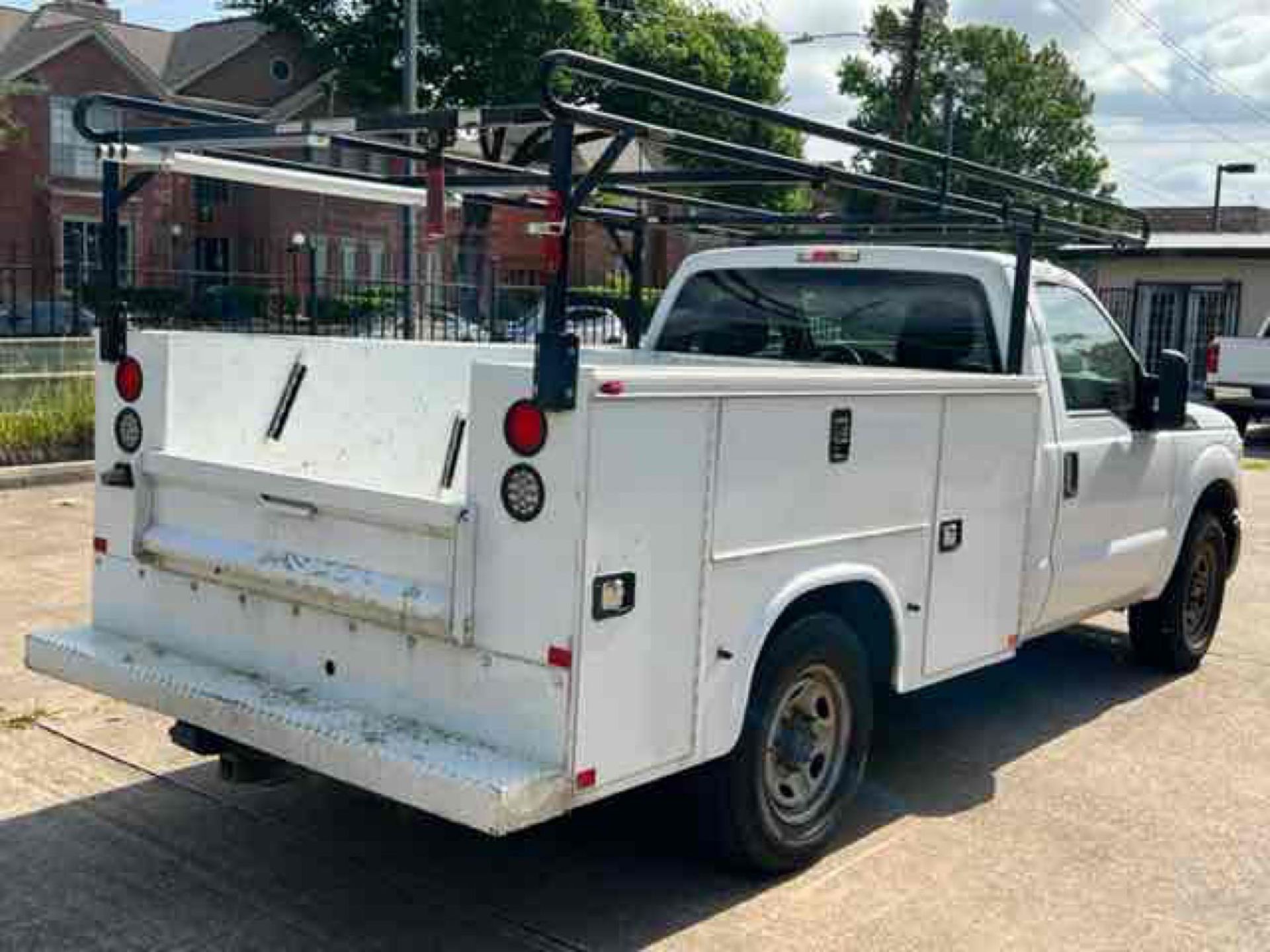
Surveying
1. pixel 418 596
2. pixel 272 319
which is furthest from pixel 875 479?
pixel 272 319

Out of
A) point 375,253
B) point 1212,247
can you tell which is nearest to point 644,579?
point 1212,247

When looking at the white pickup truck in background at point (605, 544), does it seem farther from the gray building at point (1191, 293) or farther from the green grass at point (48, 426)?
the gray building at point (1191, 293)

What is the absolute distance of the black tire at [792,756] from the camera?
14.0 feet

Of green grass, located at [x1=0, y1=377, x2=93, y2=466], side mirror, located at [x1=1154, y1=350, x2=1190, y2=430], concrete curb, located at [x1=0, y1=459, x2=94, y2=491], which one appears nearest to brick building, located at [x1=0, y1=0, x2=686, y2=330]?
green grass, located at [x1=0, y1=377, x2=93, y2=466]

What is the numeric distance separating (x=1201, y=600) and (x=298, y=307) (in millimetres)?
9547

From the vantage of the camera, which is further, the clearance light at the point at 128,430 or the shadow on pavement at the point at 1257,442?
the shadow on pavement at the point at 1257,442

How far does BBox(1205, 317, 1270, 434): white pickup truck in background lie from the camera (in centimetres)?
2059

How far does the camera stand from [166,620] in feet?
15.0

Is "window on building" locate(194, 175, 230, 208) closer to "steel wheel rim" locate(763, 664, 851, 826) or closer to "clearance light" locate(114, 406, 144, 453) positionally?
"clearance light" locate(114, 406, 144, 453)

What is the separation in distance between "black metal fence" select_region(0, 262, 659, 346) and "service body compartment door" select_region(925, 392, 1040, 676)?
6.88 meters

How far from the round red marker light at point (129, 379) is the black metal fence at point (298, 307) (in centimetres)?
662

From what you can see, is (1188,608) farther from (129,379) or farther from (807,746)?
(129,379)

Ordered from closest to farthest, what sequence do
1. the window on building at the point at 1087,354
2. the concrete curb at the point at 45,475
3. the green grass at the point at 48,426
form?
the window on building at the point at 1087,354 → the concrete curb at the point at 45,475 → the green grass at the point at 48,426

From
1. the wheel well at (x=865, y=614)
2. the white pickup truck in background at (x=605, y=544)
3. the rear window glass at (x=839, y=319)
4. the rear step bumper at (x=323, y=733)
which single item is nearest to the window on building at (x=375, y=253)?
the rear window glass at (x=839, y=319)
